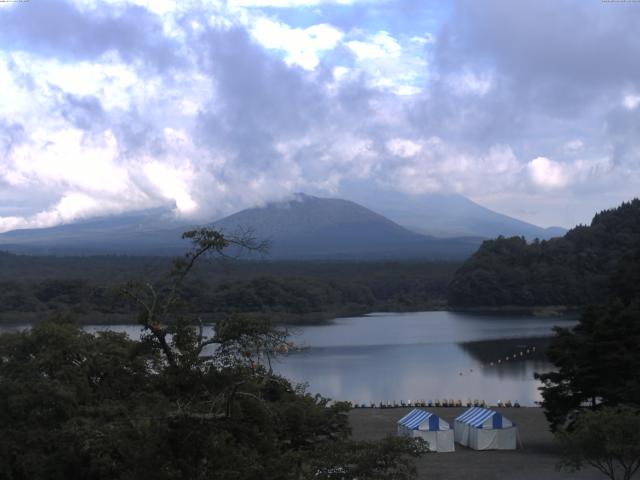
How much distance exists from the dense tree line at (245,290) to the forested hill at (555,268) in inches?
191

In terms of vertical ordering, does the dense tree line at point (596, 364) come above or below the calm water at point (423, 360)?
above

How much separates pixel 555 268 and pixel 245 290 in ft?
74.1

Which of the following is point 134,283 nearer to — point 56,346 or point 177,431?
point 177,431

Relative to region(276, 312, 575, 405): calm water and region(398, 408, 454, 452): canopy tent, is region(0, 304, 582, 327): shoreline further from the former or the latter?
region(398, 408, 454, 452): canopy tent

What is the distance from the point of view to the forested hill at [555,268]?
2275 inches

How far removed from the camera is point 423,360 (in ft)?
103

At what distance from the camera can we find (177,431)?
5.00 metres

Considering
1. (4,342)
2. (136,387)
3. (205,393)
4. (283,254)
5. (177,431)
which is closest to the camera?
(177,431)

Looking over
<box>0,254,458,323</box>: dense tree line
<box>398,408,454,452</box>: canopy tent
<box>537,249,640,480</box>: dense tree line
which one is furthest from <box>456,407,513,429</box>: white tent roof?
<box>0,254,458,323</box>: dense tree line

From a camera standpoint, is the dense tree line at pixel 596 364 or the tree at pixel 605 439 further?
the dense tree line at pixel 596 364

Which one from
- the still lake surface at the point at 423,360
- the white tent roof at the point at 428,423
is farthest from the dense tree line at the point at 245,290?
the white tent roof at the point at 428,423

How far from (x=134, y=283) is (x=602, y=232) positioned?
61088 millimetres

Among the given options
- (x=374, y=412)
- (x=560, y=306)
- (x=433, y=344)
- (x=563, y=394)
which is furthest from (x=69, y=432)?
(x=560, y=306)

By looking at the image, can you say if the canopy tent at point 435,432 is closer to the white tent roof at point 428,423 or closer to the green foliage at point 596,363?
the white tent roof at point 428,423
